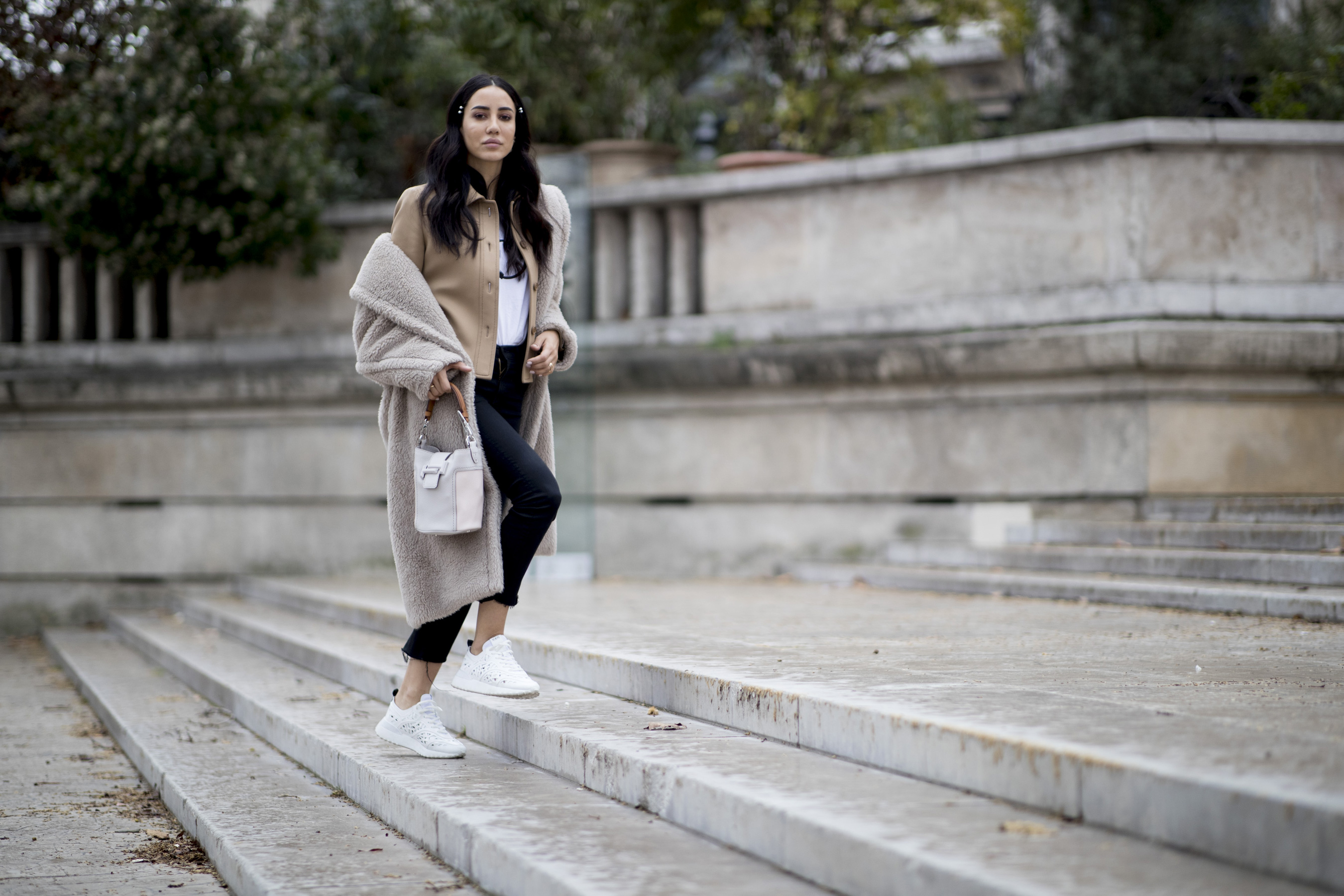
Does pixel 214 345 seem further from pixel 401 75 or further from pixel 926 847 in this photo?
pixel 926 847

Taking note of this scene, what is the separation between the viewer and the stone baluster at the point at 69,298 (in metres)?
10.0

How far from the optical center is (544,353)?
3.77m

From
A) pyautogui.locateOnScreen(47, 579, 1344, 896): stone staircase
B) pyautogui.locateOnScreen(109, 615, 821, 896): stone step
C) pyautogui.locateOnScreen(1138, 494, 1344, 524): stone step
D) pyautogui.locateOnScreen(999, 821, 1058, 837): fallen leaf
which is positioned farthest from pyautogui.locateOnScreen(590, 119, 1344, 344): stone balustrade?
pyautogui.locateOnScreen(999, 821, 1058, 837): fallen leaf

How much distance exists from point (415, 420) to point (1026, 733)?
177 centimetres

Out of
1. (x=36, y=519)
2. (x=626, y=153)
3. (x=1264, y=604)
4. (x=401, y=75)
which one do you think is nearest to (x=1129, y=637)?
(x=1264, y=604)

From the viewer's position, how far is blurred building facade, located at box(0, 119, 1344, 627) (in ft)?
24.5

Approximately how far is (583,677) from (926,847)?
2250mm

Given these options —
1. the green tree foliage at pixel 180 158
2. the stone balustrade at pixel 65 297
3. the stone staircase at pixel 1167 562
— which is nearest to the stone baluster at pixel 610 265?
the green tree foliage at pixel 180 158

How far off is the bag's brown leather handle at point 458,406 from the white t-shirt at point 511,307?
9.7 inches

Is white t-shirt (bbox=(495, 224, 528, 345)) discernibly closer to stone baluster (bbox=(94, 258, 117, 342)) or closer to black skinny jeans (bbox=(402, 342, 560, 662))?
black skinny jeans (bbox=(402, 342, 560, 662))

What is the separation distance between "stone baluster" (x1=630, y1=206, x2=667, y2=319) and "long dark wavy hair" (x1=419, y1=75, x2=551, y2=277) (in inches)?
206

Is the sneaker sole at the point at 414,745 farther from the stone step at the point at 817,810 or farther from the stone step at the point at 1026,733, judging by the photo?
the stone step at the point at 1026,733

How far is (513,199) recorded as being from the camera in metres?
3.84

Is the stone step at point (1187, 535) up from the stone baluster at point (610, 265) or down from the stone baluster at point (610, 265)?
down
